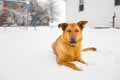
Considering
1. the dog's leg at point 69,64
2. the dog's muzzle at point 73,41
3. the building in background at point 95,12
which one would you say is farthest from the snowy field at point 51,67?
the building in background at point 95,12

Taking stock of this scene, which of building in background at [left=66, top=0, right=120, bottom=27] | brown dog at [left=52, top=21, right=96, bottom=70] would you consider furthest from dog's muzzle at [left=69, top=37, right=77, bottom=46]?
building in background at [left=66, top=0, right=120, bottom=27]

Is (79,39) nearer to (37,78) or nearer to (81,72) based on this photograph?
(81,72)

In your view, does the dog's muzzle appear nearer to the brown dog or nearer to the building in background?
the brown dog

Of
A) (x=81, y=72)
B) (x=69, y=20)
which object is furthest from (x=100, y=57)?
(x=69, y=20)

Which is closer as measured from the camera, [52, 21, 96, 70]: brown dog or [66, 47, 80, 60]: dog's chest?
[52, 21, 96, 70]: brown dog

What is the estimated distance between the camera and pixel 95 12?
12.7 metres

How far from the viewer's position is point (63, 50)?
3393mm

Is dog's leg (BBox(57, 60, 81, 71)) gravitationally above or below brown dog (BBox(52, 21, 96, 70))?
below

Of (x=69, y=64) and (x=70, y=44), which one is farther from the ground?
(x=70, y=44)

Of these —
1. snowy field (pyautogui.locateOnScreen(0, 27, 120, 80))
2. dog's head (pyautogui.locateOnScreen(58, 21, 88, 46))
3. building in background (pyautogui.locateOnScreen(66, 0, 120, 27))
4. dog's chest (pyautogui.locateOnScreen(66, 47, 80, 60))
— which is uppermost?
building in background (pyautogui.locateOnScreen(66, 0, 120, 27))

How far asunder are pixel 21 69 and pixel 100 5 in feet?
32.9

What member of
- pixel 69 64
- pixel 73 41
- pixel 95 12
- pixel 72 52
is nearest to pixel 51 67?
pixel 69 64

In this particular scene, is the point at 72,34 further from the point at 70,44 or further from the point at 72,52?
the point at 72,52

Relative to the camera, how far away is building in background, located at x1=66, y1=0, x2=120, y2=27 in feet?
36.9
